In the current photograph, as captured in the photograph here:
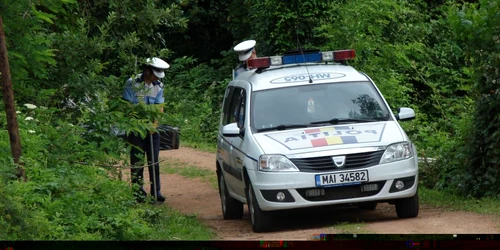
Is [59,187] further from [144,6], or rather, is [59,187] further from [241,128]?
[144,6]

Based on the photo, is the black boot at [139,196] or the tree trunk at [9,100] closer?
the tree trunk at [9,100]

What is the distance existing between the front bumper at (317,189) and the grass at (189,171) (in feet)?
19.8

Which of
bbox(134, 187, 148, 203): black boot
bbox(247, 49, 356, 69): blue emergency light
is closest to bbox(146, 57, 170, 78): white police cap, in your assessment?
bbox(247, 49, 356, 69): blue emergency light

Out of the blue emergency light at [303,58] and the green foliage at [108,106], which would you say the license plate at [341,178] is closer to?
the green foliage at [108,106]

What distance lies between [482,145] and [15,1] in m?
Result: 6.04

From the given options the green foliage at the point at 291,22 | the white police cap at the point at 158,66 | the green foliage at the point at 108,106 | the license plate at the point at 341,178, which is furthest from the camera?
the green foliage at the point at 291,22

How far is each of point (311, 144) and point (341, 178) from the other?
1.67 ft

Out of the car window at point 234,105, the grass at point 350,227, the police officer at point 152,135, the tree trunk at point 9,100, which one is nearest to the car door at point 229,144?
the car window at point 234,105

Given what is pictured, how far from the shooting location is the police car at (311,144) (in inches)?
374

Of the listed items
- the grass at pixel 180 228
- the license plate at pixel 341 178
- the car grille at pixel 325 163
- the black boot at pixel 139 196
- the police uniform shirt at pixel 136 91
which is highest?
the police uniform shirt at pixel 136 91

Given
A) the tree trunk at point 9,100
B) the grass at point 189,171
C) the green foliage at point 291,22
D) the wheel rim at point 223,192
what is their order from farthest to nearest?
the green foliage at point 291,22 → the grass at point 189,171 → the wheel rim at point 223,192 → the tree trunk at point 9,100

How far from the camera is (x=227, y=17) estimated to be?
31.9 meters

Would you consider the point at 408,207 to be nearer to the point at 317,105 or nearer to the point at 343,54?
the point at 317,105

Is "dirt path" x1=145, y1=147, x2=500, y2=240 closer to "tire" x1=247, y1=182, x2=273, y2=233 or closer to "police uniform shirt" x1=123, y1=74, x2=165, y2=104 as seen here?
"tire" x1=247, y1=182, x2=273, y2=233
